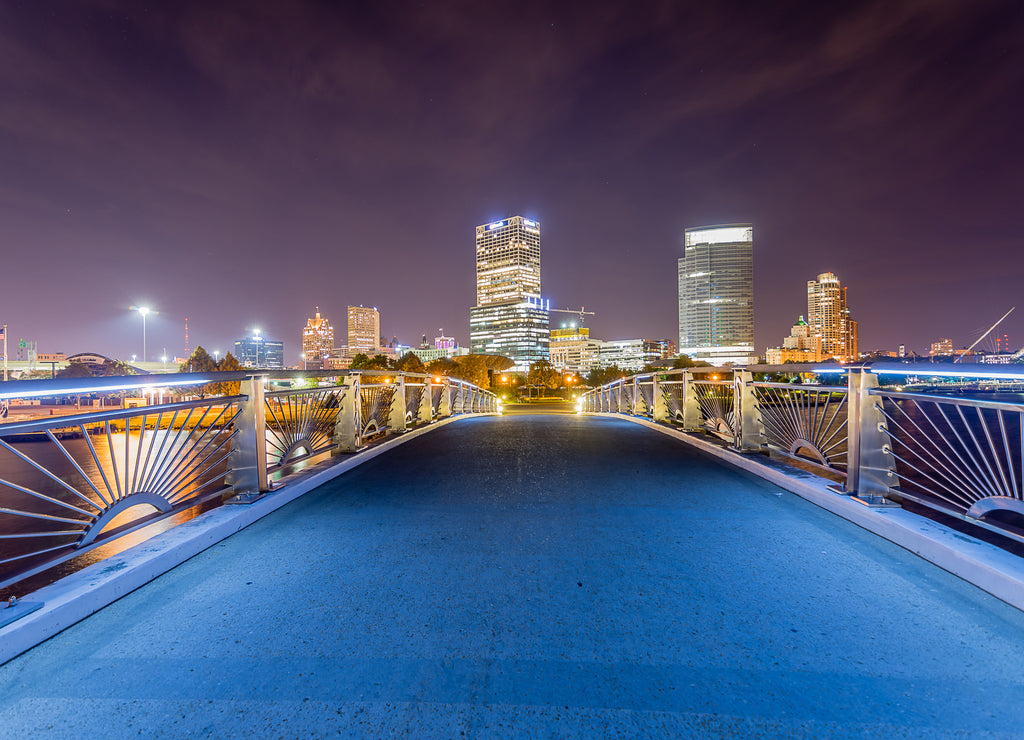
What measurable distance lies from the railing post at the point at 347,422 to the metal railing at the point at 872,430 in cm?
473

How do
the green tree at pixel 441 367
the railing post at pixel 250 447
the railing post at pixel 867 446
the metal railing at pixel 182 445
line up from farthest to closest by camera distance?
the green tree at pixel 441 367 < the railing post at pixel 250 447 < the railing post at pixel 867 446 < the metal railing at pixel 182 445

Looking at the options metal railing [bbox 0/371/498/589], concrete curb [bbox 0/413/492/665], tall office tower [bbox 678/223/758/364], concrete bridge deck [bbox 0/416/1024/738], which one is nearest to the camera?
concrete bridge deck [bbox 0/416/1024/738]

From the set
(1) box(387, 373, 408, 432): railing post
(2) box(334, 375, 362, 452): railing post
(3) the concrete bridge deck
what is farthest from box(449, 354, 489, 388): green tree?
(3) the concrete bridge deck

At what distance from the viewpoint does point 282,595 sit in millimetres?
2404

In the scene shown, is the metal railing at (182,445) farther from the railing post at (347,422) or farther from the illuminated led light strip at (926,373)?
the illuminated led light strip at (926,373)

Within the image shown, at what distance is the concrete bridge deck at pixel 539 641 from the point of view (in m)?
1.59

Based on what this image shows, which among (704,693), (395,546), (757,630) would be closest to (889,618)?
(757,630)

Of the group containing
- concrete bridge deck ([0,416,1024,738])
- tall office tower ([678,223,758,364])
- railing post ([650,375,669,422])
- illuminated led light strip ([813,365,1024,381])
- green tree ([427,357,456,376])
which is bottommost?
concrete bridge deck ([0,416,1024,738])

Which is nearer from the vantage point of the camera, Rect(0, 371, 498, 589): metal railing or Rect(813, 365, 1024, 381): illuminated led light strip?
Rect(0, 371, 498, 589): metal railing

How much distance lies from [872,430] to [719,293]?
19907 cm

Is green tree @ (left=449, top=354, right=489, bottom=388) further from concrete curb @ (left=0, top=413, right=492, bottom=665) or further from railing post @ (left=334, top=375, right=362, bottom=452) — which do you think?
concrete curb @ (left=0, top=413, right=492, bottom=665)

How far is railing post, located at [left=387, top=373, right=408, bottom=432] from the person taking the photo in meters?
7.79

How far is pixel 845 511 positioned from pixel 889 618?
149 cm

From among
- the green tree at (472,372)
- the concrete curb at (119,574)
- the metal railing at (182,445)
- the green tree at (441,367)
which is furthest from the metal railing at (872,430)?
the green tree at (441,367)
